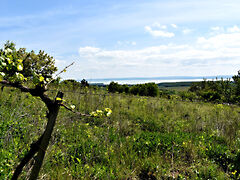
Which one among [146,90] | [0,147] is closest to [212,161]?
[0,147]

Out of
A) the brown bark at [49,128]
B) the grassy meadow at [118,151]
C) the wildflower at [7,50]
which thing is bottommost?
the grassy meadow at [118,151]

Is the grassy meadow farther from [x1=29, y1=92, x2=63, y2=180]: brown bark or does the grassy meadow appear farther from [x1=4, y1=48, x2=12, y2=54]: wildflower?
[x1=4, y1=48, x2=12, y2=54]: wildflower

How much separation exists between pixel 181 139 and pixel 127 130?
5.17ft

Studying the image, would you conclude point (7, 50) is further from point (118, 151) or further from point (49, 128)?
point (118, 151)

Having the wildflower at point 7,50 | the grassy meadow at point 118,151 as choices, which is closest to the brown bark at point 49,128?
the wildflower at point 7,50

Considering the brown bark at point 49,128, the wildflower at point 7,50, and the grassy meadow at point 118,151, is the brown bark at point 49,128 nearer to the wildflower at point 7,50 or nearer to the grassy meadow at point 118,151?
the wildflower at point 7,50

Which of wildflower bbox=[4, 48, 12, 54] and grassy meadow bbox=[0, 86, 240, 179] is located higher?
wildflower bbox=[4, 48, 12, 54]

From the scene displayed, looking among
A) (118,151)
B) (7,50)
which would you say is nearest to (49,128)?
(7,50)

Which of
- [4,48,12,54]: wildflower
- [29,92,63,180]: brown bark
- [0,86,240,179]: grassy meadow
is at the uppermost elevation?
[4,48,12,54]: wildflower

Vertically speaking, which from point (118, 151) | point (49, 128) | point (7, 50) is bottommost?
point (118, 151)

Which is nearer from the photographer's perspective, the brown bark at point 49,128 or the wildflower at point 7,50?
the wildflower at point 7,50

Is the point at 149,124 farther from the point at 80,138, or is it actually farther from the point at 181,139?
the point at 80,138

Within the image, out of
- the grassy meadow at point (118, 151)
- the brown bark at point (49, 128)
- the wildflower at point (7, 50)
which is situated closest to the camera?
the wildflower at point (7, 50)

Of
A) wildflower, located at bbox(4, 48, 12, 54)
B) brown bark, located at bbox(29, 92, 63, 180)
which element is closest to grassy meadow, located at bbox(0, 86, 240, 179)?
brown bark, located at bbox(29, 92, 63, 180)
